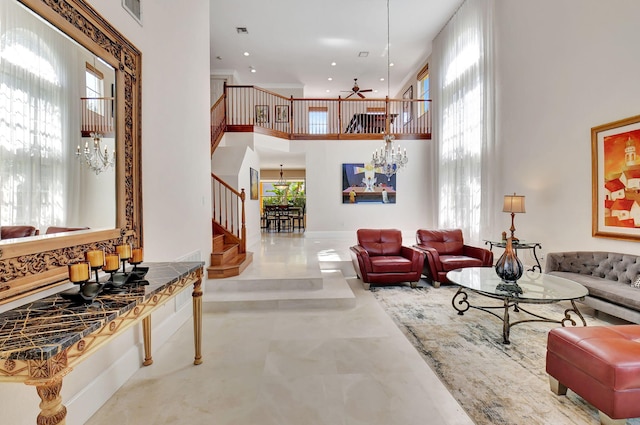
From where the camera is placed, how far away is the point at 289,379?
7.57 ft

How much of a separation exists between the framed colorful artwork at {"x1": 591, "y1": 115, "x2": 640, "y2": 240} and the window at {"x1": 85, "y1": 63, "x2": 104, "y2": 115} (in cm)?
523

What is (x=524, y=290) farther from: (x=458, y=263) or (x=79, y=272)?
(x=79, y=272)

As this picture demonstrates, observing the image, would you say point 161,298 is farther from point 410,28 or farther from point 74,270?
point 410,28

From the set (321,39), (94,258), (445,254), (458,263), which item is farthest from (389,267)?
(321,39)

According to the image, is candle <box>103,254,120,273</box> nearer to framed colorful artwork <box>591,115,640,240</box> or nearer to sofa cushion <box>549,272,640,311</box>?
sofa cushion <box>549,272,640,311</box>

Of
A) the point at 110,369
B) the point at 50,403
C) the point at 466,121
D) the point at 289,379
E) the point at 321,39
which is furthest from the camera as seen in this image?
the point at 321,39

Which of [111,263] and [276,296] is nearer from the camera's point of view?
[111,263]

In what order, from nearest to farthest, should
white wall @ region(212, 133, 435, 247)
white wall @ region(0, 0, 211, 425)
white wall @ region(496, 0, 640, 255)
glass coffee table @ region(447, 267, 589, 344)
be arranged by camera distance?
white wall @ region(0, 0, 211, 425)
glass coffee table @ region(447, 267, 589, 344)
white wall @ region(496, 0, 640, 255)
white wall @ region(212, 133, 435, 247)

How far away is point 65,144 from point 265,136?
665 cm

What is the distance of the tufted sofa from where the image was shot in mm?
2932

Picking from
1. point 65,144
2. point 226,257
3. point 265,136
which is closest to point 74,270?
point 65,144

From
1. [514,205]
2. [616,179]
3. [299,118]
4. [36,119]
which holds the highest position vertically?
[299,118]

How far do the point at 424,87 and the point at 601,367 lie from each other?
9312 mm

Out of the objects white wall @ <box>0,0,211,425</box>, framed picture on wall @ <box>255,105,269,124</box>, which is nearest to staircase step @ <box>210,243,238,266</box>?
white wall @ <box>0,0,211,425</box>
